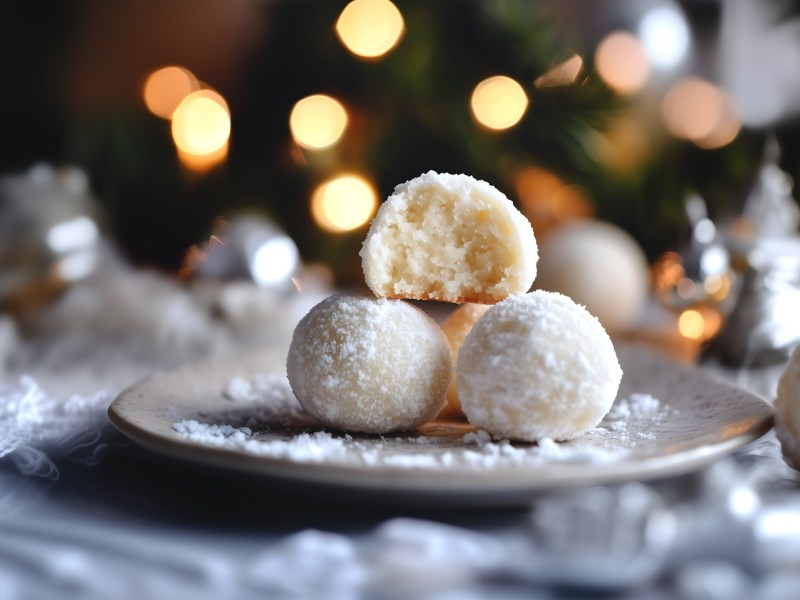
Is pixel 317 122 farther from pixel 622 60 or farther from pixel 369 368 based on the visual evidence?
pixel 369 368

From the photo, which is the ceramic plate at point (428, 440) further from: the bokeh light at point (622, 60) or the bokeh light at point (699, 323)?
the bokeh light at point (622, 60)

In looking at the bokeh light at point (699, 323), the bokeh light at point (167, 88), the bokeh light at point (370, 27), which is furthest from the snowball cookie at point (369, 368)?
the bokeh light at point (167, 88)

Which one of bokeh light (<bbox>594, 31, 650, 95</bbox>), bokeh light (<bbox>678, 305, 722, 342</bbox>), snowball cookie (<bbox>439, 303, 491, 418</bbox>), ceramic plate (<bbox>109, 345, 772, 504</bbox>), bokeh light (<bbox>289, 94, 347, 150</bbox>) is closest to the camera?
ceramic plate (<bbox>109, 345, 772, 504</bbox>)

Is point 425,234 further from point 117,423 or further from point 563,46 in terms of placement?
point 563,46

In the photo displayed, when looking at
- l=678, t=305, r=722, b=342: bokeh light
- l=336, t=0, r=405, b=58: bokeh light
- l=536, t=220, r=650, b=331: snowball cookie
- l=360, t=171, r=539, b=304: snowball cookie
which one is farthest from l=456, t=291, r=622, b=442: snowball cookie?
l=336, t=0, r=405, b=58: bokeh light

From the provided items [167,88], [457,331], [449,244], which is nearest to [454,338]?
[457,331]

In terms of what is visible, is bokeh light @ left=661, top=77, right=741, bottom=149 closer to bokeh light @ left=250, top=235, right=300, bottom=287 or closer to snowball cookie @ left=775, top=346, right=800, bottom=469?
bokeh light @ left=250, top=235, right=300, bottom=287

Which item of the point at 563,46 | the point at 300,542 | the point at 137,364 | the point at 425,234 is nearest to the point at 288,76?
the point at 563,46

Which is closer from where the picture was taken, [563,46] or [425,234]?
[425,234]
